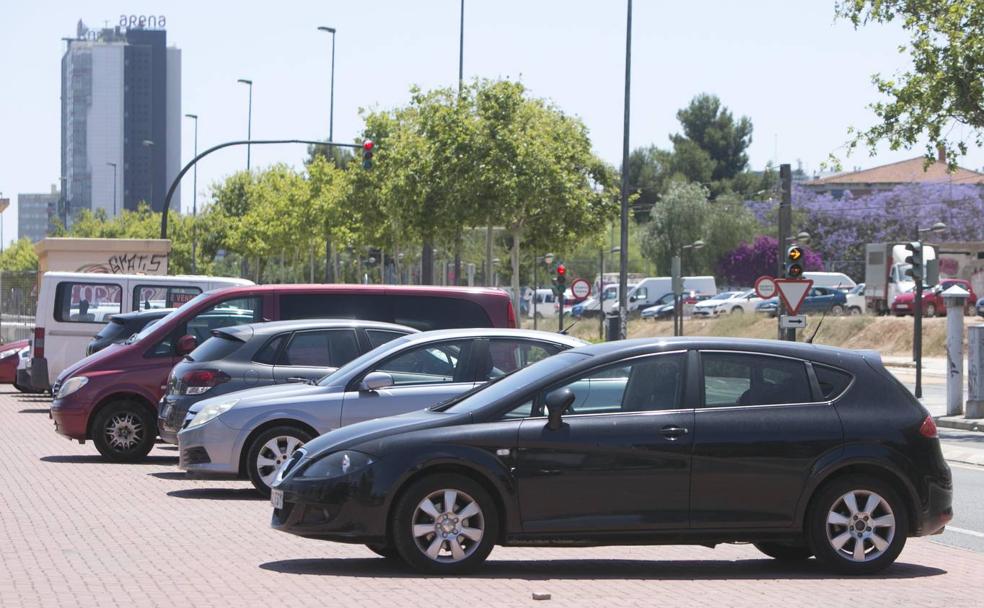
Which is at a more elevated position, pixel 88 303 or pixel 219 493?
pixel 88 303

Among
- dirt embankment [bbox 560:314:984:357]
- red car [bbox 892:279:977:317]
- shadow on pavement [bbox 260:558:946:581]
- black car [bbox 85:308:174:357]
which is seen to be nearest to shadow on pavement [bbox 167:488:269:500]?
shadow on pavement [bbox 260:558:946:581]

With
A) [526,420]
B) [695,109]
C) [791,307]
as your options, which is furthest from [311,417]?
[695,109]

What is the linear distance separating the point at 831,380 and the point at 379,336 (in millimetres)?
5938

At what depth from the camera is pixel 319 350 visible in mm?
14203

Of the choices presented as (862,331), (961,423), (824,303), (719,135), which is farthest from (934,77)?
(719,135)

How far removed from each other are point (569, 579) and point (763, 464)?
1347mm

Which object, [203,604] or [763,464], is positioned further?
[763,464]

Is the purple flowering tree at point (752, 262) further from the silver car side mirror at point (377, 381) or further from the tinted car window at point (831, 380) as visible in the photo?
the tinted car window at point (831, 380)

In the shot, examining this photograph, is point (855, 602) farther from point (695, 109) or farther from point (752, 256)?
point (695, 109)

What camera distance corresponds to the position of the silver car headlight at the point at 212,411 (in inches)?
508

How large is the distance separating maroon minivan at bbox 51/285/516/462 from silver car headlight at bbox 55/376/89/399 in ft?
0.04

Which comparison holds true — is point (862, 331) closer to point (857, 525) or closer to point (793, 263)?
point (793, 263)

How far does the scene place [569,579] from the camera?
352 inches

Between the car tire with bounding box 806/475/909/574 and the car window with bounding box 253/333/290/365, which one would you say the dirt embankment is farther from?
the car tire with bounding box 806/475/909/574
